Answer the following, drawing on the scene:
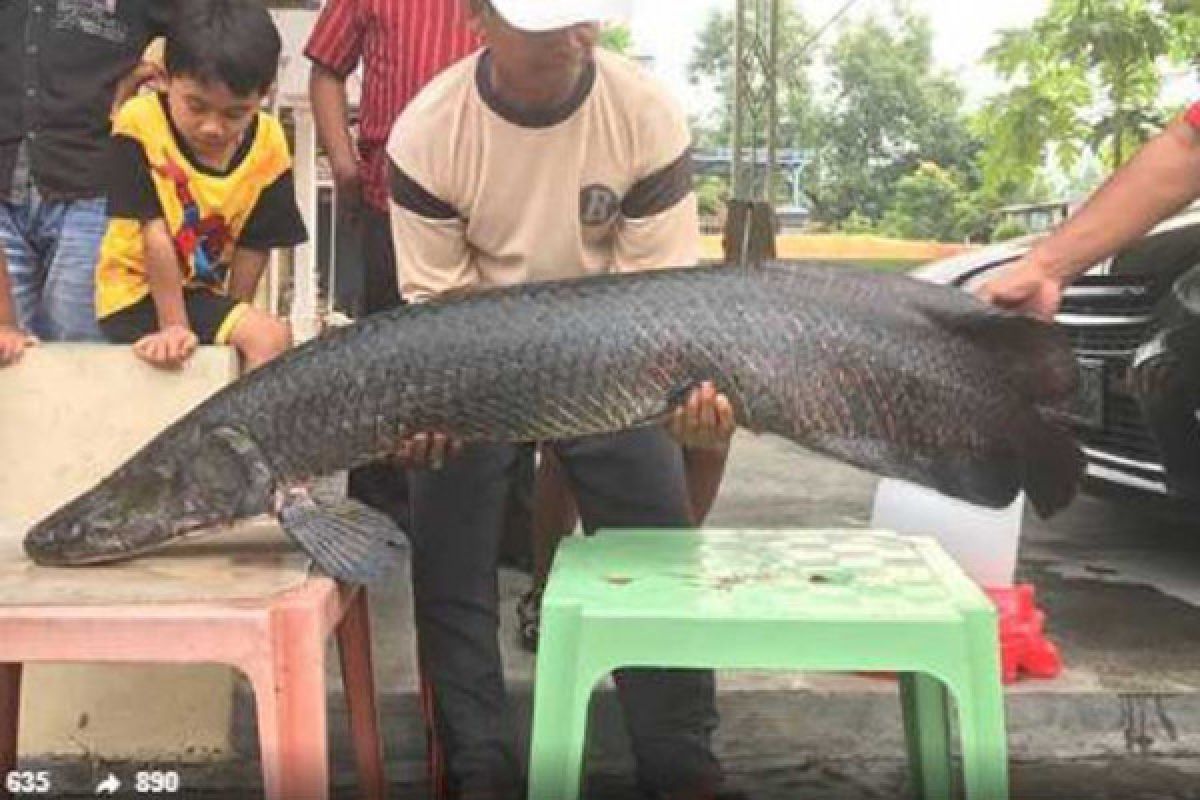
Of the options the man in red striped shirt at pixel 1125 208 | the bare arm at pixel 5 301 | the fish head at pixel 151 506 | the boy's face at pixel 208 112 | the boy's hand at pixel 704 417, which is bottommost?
the fish head at pixel 151 506

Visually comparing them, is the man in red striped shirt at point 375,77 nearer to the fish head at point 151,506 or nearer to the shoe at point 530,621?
the shoe at point 530,621

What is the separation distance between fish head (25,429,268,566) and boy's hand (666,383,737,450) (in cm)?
68

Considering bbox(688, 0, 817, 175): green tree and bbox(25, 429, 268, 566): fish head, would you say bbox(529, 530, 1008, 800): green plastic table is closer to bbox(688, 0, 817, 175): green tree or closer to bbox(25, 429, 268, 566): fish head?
bbox(25, 429, 268, 566): fish head

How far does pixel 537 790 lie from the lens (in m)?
2.23

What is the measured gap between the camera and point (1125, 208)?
312 centimetres

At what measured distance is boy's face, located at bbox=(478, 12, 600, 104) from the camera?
2.74 meters

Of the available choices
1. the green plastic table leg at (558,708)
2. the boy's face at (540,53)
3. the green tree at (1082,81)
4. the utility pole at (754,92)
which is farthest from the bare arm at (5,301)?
the utility pole at (754,92)

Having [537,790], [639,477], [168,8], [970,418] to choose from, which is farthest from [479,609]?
[168,8]

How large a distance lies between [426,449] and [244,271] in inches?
43.9

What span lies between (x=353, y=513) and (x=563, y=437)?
1.25 feet

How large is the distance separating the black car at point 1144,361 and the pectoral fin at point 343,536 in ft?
7.49

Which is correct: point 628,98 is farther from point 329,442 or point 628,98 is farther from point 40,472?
point 40,472

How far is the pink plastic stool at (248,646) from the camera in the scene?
2113 mm

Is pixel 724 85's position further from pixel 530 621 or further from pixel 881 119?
pixel 530 621
